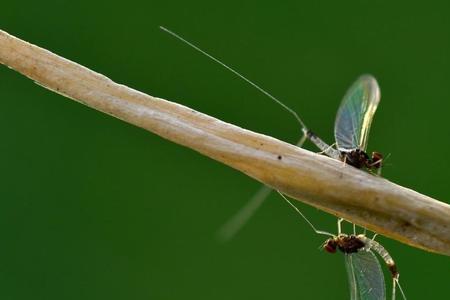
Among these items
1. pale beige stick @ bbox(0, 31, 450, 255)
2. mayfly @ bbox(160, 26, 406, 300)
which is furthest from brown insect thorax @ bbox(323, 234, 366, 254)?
pale beige stick @ bbox(0, 31, 450, 255)

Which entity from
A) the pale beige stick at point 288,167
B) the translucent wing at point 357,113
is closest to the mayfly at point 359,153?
the translucent wing at point 357,113

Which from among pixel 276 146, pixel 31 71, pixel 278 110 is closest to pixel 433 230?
pixel 276 146

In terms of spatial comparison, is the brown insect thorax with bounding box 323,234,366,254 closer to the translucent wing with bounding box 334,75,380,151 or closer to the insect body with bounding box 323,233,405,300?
the insect body with bounding box 323,233,405,300

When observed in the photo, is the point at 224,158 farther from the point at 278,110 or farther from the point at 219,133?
the point at 278,110

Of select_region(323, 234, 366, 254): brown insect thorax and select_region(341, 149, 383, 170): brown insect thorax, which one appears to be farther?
select_region(323, 234, 366, 254): brown insect thorax

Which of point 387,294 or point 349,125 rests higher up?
point 349,125
